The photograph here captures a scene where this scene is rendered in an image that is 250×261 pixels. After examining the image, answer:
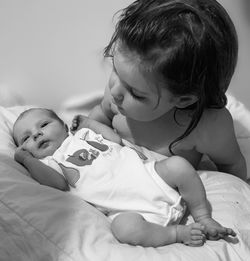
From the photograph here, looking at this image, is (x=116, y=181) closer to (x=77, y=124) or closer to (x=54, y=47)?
(x=77, y=124)

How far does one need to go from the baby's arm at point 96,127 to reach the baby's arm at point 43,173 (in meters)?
0.17

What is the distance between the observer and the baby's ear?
3.15 feet

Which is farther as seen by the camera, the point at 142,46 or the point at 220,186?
the point at 220,186

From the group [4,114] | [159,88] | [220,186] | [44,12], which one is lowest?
[220,186]

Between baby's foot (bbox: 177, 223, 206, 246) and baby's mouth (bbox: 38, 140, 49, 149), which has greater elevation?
baby's mouth (bbox: 38, 140, 49, 149)

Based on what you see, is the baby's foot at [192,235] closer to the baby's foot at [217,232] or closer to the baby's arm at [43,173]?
the baby's foot at [217,232]

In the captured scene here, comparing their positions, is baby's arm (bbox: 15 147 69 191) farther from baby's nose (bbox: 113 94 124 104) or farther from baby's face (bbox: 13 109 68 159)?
baby's nose (bbox: 113 94 124 104)

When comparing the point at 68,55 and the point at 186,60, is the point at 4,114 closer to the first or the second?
the point at 68,55

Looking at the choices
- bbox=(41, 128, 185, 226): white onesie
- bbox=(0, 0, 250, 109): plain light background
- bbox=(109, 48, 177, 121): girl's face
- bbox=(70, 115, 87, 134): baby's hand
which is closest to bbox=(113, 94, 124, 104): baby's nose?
bbox=(109, 48, 177, 121): girl's face

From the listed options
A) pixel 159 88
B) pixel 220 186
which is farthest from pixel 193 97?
pixel 220 186

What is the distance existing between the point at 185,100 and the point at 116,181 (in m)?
0.22

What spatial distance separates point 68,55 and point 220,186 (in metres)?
0.67

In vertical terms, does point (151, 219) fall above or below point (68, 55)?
below

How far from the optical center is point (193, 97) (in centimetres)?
96
